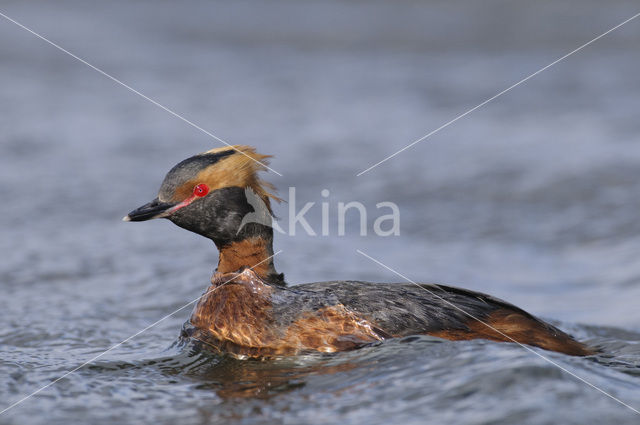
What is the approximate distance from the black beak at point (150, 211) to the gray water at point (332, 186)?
1.06 meters

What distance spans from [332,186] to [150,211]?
5.80 metres

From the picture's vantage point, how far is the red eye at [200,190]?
6619 millimetres

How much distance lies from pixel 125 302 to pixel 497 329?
3710 millimetres

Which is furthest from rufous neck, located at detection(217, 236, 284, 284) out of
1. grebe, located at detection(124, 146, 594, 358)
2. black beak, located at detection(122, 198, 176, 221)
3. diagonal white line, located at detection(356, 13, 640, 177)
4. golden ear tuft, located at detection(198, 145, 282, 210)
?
diagonal white line, located at detection(356, 13, 640, 177)

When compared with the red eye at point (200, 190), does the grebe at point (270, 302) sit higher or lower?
lower

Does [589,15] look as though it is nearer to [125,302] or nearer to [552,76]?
[552,76]

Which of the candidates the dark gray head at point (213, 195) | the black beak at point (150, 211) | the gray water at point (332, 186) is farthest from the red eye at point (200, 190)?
→ the gray water at point (332, 186)

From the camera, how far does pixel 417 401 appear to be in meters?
5.36

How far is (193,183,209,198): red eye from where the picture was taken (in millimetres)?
6619

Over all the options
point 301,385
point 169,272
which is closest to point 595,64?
point 169,272

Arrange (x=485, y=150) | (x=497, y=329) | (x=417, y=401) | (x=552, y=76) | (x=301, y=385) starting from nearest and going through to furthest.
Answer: (x=417, y=401), (x=301, y=385), (x=497, y=329), (x=485, y=150), (x=552, y=76)

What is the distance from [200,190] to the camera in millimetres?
6629

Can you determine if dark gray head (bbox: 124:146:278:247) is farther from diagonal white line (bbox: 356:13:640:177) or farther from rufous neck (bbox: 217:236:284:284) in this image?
diagonal white line (bbox: 356:13:640:177)

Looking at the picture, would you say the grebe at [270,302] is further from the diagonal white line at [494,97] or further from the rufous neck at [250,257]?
the diagonal white line at [494,97]
